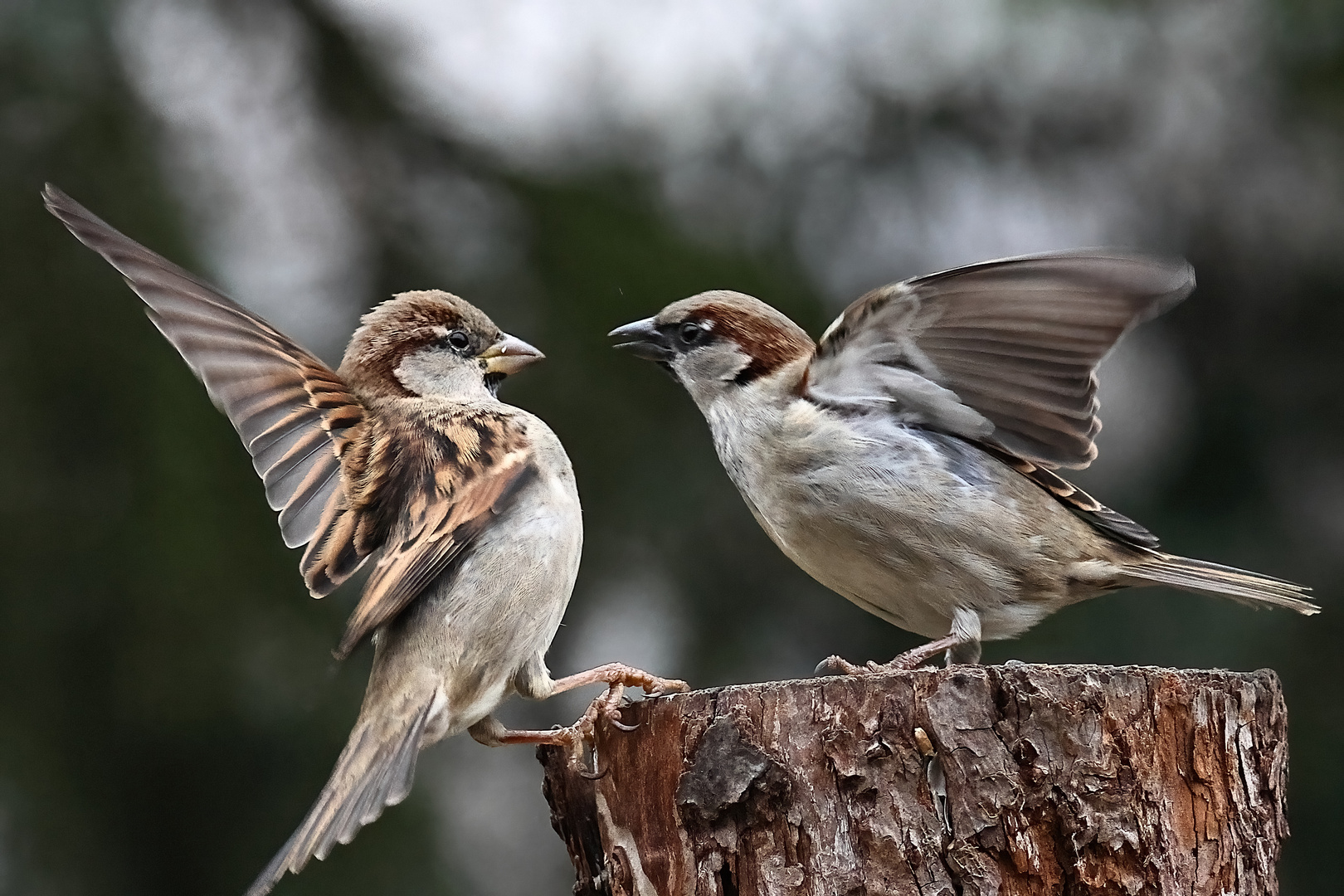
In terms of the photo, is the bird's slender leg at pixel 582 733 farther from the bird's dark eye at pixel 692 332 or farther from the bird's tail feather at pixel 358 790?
the bird's dark eye at pixel 692 332

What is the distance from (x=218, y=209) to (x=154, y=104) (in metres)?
0.39

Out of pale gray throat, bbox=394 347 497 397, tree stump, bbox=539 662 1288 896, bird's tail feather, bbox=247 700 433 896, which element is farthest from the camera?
pale gray throat, bbox=394 347 497 397

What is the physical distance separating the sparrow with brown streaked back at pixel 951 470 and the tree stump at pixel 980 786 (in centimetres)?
69

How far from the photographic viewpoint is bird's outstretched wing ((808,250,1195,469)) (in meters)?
2.79

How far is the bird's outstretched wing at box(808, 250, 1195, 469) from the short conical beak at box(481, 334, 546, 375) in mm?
768

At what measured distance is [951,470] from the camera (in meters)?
3.18

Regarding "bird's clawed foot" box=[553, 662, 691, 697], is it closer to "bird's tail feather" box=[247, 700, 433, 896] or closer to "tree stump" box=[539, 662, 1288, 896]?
"bird's tail feather" box=[247, 700, 433, 896]

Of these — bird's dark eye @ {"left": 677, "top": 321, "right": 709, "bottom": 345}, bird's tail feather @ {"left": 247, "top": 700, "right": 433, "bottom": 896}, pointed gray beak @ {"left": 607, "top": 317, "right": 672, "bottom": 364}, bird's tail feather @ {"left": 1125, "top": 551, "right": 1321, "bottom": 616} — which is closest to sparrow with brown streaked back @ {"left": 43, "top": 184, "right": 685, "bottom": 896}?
bird's tail feather @ {"left": 247, "top": 700, "right": 433, "bottom": 896}

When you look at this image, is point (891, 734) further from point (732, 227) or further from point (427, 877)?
point (732, 227)

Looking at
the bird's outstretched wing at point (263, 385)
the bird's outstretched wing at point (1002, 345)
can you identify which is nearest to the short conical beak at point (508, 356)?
the bird's outstretched wing at point (263, 385)

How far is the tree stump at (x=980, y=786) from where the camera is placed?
2217 millimetres

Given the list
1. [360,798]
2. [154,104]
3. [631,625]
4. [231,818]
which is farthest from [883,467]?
[154,104]

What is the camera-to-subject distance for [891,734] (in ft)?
7.45

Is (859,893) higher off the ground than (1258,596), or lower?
lower
